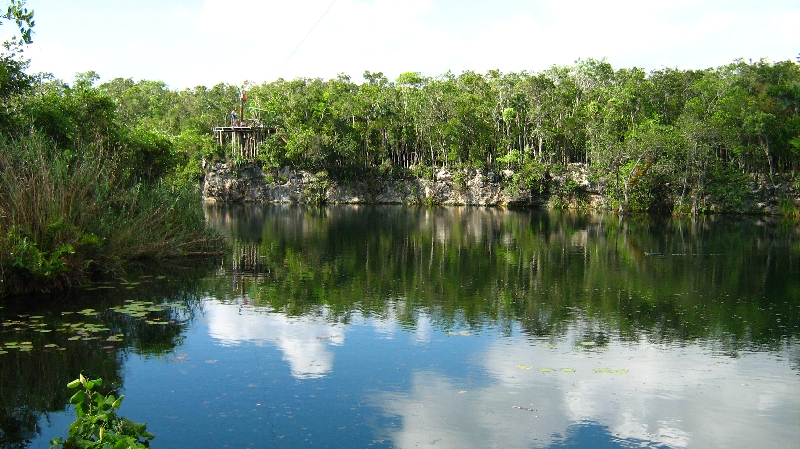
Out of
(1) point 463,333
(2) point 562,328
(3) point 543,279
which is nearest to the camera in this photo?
(1) point 463,333

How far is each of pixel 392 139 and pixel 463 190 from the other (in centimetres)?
829

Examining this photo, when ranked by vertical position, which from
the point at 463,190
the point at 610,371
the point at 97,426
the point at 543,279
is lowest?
the point at 610,371

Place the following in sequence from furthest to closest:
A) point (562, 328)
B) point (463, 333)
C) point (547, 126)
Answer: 1. point (547, 126)
2. point (562, 328)
3. point (463, 333)

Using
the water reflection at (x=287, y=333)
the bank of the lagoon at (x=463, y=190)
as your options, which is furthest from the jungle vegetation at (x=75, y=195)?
the bank of the lagoon at (x=463, y=190)

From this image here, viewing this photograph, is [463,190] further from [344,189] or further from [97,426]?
[97,426]

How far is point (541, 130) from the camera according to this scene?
194 ft

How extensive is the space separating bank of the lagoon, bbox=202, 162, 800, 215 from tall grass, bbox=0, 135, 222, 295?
132ft

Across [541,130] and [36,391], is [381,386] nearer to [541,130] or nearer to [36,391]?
[36,391]

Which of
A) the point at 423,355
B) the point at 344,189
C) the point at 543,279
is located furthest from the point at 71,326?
the point at 344,189

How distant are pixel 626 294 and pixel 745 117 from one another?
38113 mm

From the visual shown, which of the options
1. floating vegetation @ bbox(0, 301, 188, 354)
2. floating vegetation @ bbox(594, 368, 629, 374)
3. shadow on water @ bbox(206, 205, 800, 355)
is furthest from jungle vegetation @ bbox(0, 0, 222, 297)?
floating vegetation @ bbox(594, 368, 629, 374)

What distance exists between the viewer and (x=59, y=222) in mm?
13219

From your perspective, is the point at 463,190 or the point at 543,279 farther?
Answer: the point at 463,190

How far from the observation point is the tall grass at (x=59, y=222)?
13031 millimetres
